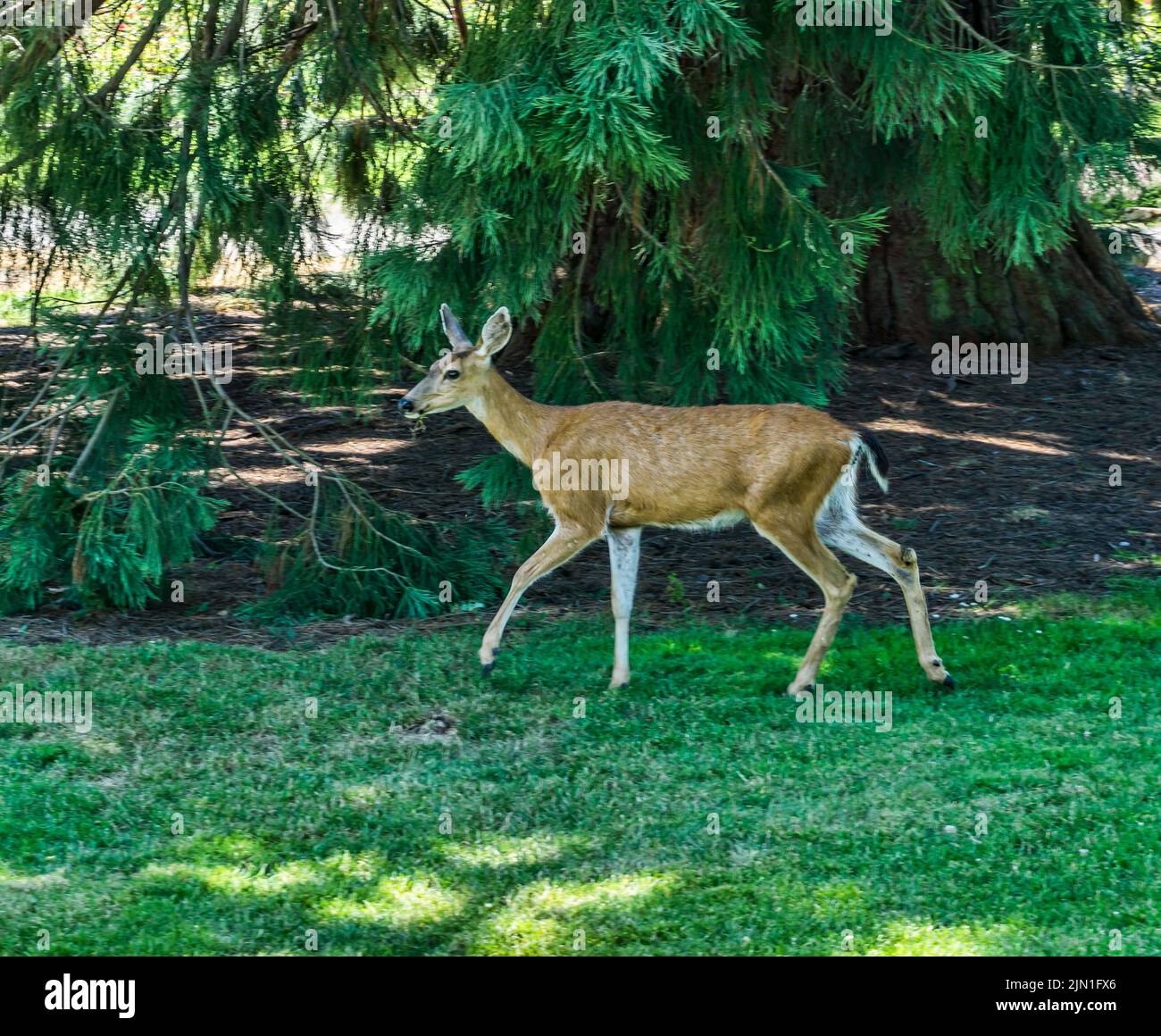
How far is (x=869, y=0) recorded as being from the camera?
7.46 m

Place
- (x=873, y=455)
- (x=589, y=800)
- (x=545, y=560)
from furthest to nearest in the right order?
(x=545, y=560) < (x=873, y=455) < (x=589, y=800)

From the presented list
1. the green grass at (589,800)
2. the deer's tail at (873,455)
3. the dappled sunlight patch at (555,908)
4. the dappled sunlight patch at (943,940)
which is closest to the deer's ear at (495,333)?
the green grass at (589,800)

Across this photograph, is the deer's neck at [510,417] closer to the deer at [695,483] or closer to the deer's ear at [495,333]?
the deer at [695,483]

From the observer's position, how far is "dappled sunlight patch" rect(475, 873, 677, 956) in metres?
5.29

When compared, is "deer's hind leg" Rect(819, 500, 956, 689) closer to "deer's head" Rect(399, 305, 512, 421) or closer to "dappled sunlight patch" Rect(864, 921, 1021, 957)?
"deer's head" Rect(399, 305, 512, 421)

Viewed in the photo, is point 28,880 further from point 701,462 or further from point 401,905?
point 701,462

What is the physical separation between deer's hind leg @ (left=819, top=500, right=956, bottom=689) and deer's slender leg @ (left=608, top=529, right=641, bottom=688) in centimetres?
105

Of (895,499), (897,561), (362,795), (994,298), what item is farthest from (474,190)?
(994,298)

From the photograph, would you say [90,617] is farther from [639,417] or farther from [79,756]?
[639,417]

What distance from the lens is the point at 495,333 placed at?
8281mm

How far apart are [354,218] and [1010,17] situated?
175 inches

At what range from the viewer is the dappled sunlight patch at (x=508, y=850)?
5.94 m

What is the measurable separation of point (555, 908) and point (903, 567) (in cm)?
318
